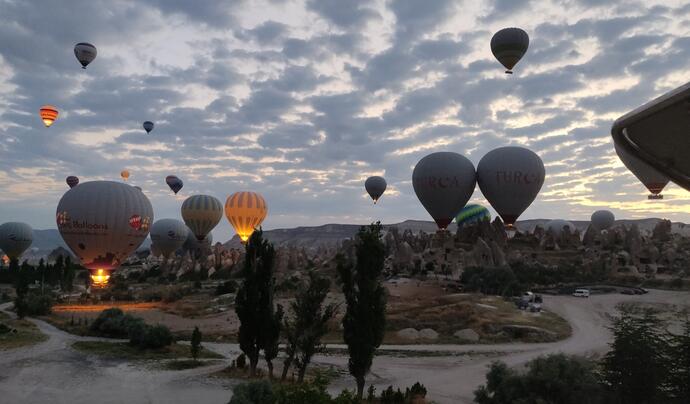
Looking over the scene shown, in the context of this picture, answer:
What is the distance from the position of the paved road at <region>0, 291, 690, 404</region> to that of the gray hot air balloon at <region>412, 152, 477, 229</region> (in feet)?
119

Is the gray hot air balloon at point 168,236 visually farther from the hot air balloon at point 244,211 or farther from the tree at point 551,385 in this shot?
the tree at point 551,385

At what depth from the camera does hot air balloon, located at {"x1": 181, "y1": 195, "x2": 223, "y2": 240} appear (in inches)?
4259

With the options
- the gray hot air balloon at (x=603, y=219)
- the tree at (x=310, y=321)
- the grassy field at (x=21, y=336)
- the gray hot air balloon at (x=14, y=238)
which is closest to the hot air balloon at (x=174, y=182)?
the gray hot air balloon at (x=14, y=238)

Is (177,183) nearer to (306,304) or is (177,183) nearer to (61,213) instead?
(61,213)

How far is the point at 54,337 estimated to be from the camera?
42031mm

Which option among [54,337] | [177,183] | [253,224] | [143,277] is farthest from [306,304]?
[177,183]

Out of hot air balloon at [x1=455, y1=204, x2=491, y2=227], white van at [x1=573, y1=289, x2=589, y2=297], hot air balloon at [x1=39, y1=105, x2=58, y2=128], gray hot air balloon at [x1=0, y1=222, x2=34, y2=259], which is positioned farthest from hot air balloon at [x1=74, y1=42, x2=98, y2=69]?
hot air balloon at [x1=455, y1=204, x2=491, y2=227]

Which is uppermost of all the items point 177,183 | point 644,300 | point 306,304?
point 177,183

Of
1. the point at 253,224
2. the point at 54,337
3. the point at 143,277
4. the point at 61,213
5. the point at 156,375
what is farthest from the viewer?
the point at 143,277

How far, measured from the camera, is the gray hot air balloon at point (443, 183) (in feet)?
254

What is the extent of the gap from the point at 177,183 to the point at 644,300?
101 metres

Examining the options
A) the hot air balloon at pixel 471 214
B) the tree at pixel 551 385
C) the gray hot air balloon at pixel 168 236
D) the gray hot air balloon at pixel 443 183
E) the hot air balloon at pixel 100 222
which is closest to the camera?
the tree at pixel 551 385

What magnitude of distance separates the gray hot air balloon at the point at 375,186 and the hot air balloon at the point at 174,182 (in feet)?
156

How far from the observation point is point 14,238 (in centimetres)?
12544
